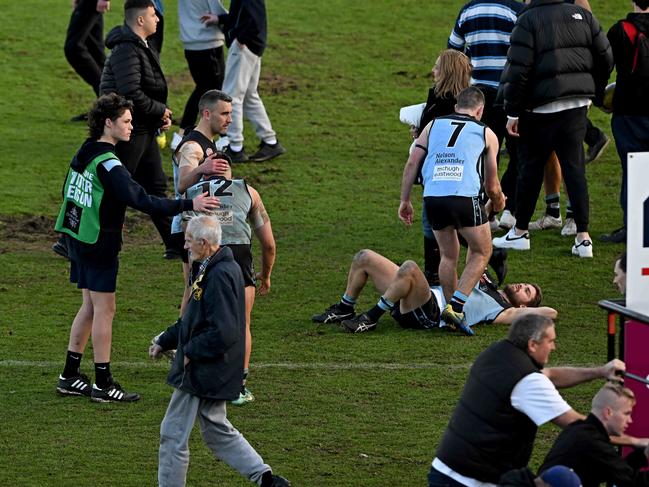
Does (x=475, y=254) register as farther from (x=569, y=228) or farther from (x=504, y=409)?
(x=504, y=409)

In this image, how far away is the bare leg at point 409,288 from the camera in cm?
1005

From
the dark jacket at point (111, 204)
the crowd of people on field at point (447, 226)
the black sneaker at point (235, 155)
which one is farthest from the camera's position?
the black sneaker at point (235, 155)

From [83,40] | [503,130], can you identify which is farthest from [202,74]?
[503,130]

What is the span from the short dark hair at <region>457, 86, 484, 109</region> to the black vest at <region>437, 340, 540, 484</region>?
4.00 meters

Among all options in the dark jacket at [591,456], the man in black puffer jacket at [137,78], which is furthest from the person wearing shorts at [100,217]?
the dark jacket at [591,456]

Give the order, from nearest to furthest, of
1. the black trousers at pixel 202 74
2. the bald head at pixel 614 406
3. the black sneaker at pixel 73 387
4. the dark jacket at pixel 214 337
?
the bald head at pixel 614 406 → the dark jacket at pixel 214 337 → the black sneaker at pixel 73 387 → the black trousers at pixel 202 74

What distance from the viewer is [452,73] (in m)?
10.6

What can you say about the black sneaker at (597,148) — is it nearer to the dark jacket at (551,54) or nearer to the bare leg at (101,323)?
the dark jacket at (551,54)

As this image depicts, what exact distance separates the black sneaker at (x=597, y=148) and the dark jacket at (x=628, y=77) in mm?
2369

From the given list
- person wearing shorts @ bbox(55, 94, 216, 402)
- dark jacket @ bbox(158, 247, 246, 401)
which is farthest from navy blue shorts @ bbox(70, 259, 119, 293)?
dark jacket @ bbox(158, 247, 246, 401)

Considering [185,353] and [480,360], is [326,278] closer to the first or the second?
[185,353]

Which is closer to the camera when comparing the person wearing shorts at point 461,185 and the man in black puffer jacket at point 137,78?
the person wearing shorts at point 461,185

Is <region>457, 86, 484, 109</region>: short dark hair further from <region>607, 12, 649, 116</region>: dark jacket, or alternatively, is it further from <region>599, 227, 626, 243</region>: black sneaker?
<region>599, 227, 626, 243</region>: black sneaker

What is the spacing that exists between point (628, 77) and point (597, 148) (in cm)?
280
